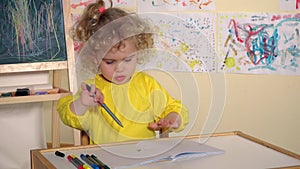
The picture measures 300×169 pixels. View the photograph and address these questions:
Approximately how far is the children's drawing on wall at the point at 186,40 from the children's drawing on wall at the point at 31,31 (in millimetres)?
869

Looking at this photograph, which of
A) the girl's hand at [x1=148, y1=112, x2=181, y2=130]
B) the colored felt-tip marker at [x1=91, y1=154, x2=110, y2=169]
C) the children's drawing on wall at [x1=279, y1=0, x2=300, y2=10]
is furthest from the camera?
the children's drawing on wall at [x1=279, y1=0, x2=300, y2=10]

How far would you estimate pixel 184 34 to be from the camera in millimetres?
4004

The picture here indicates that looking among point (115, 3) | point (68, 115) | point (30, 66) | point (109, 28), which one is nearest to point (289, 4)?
point (115, 3)

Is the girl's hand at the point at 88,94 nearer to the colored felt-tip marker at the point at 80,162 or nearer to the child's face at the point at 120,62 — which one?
the colored felt-tip marker at the point at 80,162

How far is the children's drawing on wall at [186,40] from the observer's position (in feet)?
12.9

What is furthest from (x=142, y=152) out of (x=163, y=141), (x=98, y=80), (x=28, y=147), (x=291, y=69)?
(x=291, y=69)

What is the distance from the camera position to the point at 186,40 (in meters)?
3.98

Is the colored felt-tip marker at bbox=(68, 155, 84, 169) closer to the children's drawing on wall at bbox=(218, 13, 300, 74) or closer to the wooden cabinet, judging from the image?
the wooden cabinet

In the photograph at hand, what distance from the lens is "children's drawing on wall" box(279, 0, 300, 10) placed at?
3.73 m

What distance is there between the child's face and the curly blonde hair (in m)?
0.03

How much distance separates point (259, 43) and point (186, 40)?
0.52 metres

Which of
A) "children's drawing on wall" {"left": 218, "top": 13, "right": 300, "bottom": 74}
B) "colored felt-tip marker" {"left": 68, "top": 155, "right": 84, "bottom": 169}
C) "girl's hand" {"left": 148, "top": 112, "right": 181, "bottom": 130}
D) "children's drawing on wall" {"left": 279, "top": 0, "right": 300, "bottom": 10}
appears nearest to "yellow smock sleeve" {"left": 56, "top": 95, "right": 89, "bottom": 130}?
"girl's hand" {"left": 148, "top": 112, "right": 181, "bottom": 130}

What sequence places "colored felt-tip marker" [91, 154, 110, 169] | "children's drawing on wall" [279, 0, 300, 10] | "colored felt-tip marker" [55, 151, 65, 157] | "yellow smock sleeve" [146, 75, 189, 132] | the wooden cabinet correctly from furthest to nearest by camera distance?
"children's drawing on wall" [279, 0, 300, 10] → the wooden cabinet → "yellow smock sleeve" [146, 75, 189, 132] → "colored felt-tip marker" [55, 151, 65, 157] → "colored felt-tip marker" [91, 154, 110, 169]

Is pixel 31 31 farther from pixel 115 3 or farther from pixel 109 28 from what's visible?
pixel 109 28
